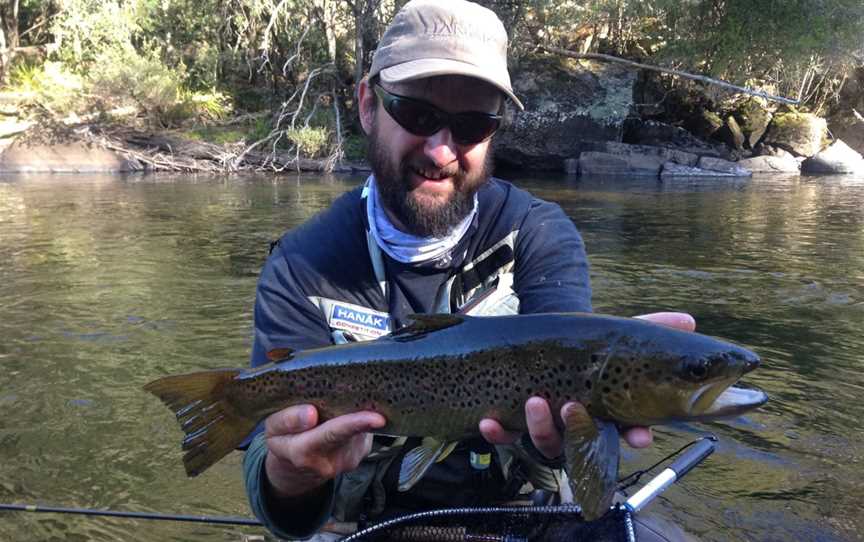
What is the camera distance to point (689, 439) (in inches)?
217

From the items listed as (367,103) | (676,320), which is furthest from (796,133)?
(676,320)

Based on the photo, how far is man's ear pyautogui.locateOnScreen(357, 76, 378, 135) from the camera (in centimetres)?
293

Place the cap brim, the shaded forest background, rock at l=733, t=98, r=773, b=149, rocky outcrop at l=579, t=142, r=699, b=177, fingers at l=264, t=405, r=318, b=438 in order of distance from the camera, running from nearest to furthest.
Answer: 1. fingers at l=264, t=405, r=318, b=438
2. the cap brim
3. the shaded forest background
4. rocky outcrop at l=579, t=142, r=699, b=177
5. rock at l=733, t=98, r=773, b=149

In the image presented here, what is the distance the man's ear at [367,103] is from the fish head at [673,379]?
1463 millimetres

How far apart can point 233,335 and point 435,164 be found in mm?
5267

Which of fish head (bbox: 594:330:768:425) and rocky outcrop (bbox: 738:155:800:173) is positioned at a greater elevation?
rocky outcrop (bbox: 738:155:800:173)

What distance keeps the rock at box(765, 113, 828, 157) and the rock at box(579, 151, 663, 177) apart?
598 cm

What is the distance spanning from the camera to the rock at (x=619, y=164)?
25.6 meters

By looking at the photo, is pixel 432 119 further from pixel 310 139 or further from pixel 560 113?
pixel 560 113

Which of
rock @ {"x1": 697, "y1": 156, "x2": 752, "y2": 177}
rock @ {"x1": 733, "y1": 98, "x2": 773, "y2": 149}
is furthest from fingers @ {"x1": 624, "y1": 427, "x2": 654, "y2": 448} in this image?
rock @ {"x1": 733, "y1": 98, "x2": 773, "y2": 149}

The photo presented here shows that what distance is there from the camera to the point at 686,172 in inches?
997

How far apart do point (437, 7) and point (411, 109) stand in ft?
1.40

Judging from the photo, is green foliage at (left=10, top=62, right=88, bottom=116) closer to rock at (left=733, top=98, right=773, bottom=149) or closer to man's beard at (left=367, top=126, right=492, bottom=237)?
rock at (left=733, top=98, right=773, bottom=149)

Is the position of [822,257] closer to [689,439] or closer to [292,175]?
[689,439]
